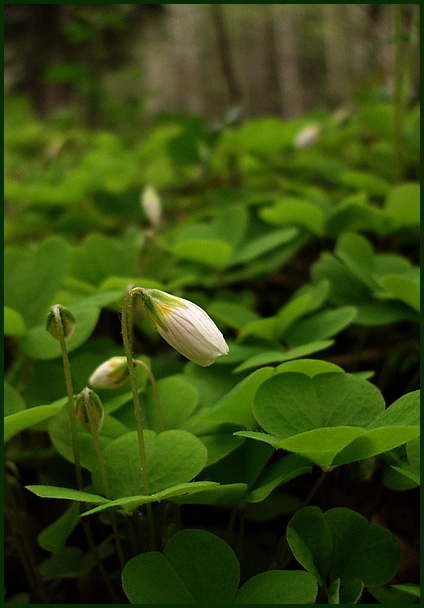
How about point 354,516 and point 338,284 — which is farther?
point 338,284

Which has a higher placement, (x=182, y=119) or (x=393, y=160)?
(x=182, y=119)

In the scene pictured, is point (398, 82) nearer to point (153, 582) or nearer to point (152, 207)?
point (152, 207)

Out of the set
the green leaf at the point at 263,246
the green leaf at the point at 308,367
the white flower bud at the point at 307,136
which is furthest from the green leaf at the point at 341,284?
the white flower bud at the point at 307,136

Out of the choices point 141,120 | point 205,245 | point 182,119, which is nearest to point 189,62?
point 141,120

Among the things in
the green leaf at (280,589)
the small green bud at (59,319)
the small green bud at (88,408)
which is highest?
the small green bud at (59,319)

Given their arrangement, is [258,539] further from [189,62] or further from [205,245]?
[189,62]

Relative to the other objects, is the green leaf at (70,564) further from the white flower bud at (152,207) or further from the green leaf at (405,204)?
the green leaf at (405,204)

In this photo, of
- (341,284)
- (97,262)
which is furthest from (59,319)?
(341,284)
